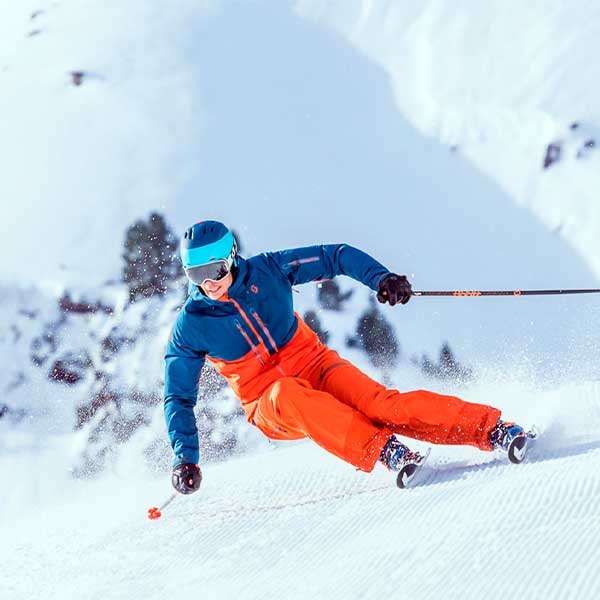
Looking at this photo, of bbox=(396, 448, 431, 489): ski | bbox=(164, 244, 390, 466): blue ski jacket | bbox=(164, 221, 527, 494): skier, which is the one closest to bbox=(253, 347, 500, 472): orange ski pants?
bbox=(164, 221, 527, 494): skier

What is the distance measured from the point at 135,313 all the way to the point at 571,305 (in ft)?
25.5

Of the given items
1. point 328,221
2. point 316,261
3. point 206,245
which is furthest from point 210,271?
point 328,221

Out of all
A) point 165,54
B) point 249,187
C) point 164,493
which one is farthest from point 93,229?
point 164,493

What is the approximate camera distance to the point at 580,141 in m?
12.0

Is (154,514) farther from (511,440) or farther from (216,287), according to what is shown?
(511,440)

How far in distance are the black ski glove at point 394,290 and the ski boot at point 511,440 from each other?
605mm

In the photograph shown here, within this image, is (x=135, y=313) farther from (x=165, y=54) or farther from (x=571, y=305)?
(x=571, y=305)

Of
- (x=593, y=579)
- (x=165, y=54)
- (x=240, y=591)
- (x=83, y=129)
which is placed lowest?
(x=240, y=591)

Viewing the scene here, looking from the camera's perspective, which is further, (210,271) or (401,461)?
(210,271)

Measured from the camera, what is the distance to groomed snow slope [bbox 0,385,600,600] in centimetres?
215

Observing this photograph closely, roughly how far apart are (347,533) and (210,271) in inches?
47.6

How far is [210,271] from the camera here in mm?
3453

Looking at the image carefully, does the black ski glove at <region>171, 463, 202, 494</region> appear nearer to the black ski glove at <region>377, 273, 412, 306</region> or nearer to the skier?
the skier

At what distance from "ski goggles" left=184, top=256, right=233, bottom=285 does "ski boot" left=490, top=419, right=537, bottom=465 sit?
1256 millimetres
